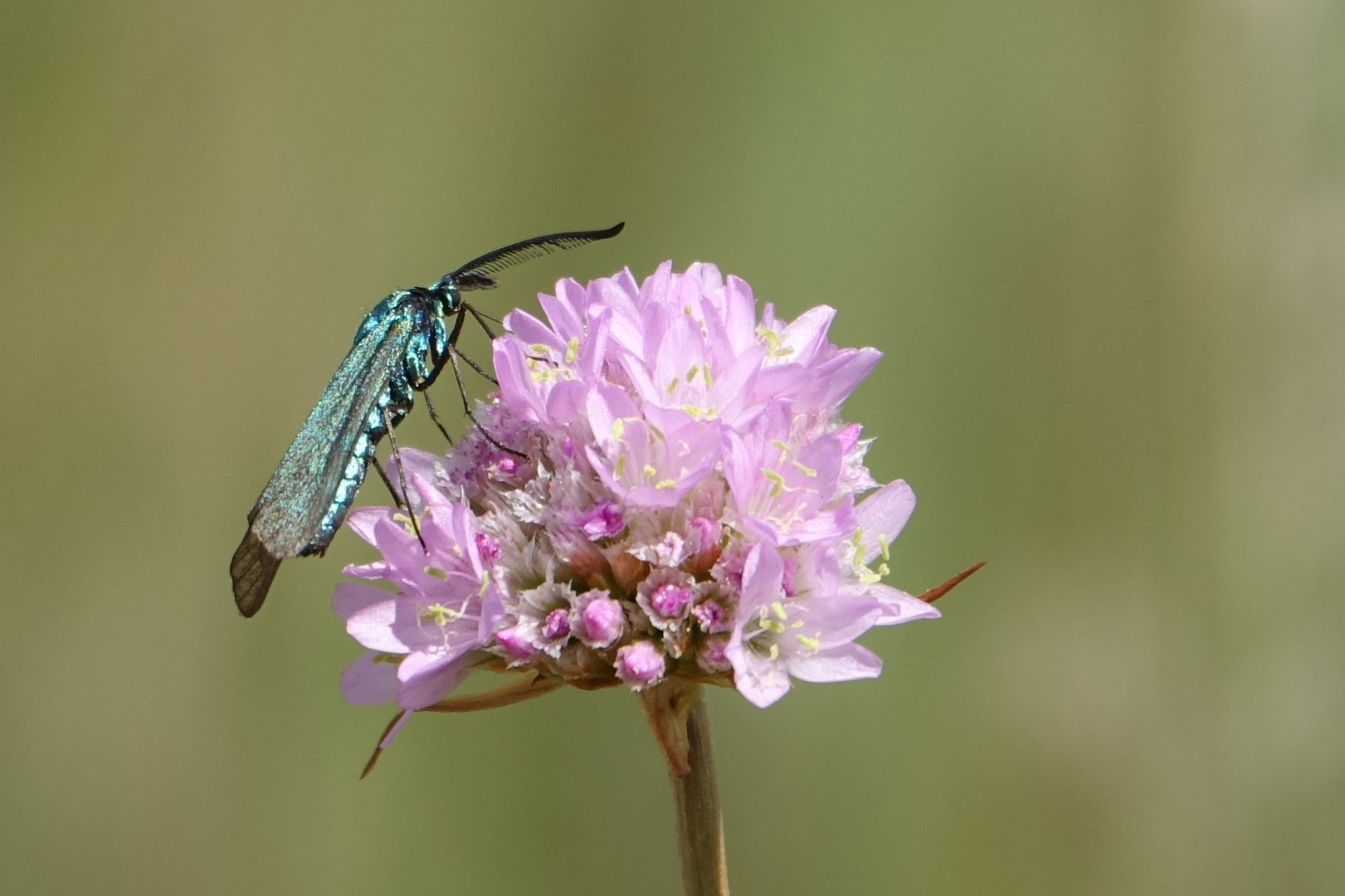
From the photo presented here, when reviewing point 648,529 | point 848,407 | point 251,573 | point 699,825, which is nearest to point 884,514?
point 648,529

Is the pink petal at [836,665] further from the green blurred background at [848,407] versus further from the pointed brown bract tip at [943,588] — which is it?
the green blurred background at [848,407]

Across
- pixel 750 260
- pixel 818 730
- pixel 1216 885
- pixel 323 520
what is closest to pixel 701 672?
pixel 323 520

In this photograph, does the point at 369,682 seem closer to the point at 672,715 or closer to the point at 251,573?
the point at 251,573

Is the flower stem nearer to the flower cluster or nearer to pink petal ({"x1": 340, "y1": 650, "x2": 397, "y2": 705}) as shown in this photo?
the flower cluster

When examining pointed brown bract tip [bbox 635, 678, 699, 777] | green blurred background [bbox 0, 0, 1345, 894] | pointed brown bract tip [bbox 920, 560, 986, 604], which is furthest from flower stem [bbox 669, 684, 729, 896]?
green blurred background [bbox 0, 0, 1345, 894]

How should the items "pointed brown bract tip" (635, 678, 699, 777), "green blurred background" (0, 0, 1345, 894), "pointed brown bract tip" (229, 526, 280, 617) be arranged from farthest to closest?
1. "green blurred background" (0, 0, 1345, 894)
2. "pointed brown bract tip" (229, 526, 280, 617)
3. "pointed brown bract tip" (635, 678, 699, 777)

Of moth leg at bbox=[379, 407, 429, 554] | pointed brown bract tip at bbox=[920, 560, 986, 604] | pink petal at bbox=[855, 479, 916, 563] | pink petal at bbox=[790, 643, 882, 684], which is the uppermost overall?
moth leg at bbox=[379, 407, 429, 554]

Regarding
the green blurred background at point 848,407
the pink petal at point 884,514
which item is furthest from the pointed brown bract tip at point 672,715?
the green blurred background at point 848,407
